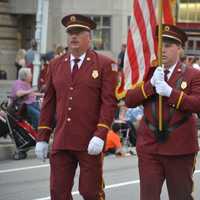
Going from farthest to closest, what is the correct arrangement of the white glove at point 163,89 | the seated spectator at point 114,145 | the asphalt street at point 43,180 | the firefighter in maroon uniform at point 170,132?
the seated spectator at point 114,145 → the asphalt street at point 43,180 → the firefighter in maroon uniform at point 170,132 → the white glove at point 163,89

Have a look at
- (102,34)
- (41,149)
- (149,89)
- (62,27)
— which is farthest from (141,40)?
(102,34)

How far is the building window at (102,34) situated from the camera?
3086 centimetres

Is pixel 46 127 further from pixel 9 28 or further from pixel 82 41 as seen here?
pixel 9 28

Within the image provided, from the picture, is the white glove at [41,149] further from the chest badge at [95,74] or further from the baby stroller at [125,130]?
the baby stroller at [125,130]

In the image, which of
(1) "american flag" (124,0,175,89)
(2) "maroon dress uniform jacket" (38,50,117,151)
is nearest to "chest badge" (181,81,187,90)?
(1) "american flag" (124,0,175,89)

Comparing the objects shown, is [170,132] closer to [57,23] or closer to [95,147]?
[95,147]

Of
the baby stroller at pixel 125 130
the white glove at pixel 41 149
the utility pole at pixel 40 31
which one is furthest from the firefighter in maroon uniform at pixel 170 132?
the utility pole at pixel 40 31

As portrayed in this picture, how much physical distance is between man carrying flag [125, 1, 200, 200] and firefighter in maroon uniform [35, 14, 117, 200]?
33 centimetres

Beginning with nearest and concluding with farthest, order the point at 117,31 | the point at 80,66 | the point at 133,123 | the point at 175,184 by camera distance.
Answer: the point at 175,184 → the point at 80,66 → the point at 133,123 → the point at 117,31

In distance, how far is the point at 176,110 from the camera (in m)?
6.34

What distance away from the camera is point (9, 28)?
102ft

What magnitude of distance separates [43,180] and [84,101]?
14.5ft

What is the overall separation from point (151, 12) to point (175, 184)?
5.02ft

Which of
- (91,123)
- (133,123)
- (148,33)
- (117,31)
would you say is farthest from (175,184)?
(117,31)
